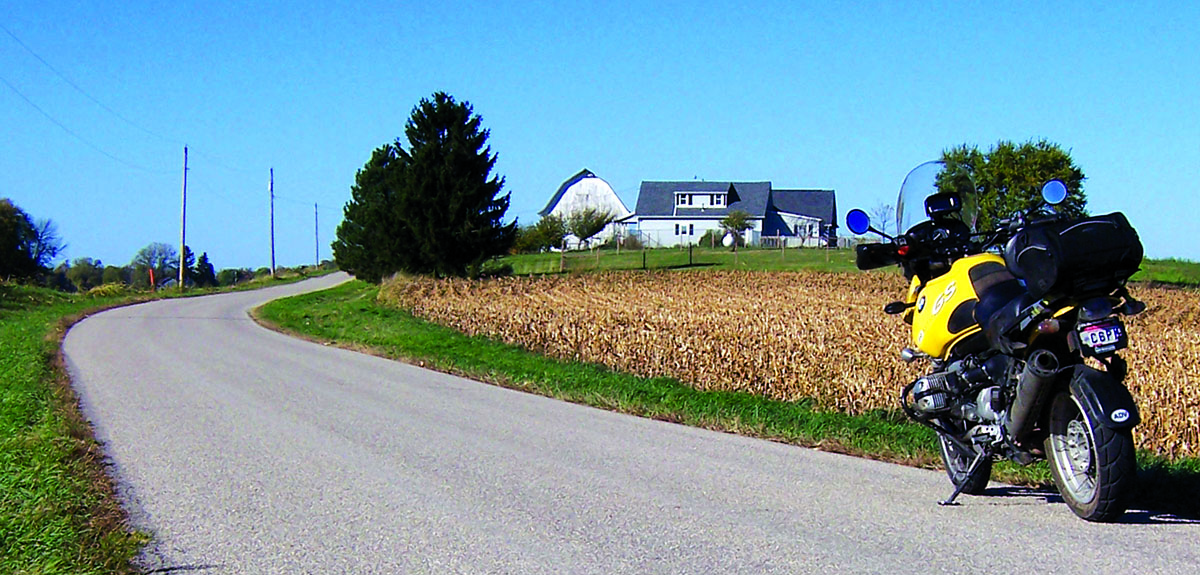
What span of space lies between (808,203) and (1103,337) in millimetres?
90683

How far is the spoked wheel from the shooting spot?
A: 257 inches

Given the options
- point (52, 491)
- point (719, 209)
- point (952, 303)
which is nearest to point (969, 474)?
point (952, 303)

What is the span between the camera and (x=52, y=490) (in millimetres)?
6930

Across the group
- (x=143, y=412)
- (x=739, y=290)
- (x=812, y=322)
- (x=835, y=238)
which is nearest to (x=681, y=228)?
(x=835, y=238)

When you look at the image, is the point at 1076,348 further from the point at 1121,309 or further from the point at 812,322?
the point at 812,322

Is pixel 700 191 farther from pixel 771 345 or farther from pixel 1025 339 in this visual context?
pixel 1025 339

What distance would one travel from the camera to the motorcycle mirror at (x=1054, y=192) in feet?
19.8

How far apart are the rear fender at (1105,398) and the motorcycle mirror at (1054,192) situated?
97 centimetres

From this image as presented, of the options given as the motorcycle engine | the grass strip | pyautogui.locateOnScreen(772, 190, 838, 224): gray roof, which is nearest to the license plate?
the motorcycle engine

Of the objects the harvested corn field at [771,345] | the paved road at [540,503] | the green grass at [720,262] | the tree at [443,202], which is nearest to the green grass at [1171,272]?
the green grass at [720,262]

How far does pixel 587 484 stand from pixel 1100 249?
336 centimetres

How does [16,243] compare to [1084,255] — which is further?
[16,243]

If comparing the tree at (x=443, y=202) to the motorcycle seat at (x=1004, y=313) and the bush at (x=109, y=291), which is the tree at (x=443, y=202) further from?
the motorcycle seat at (x=1004, y=313)

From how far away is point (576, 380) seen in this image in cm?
1495
